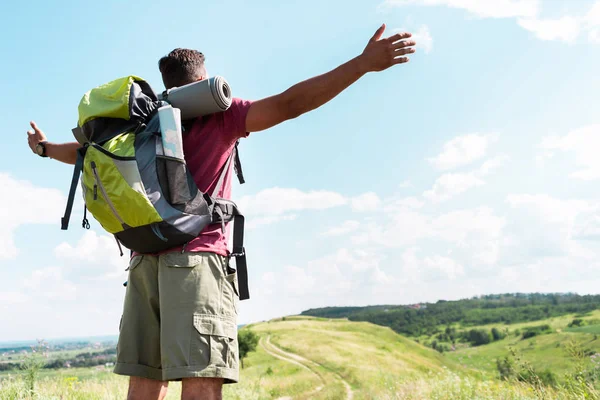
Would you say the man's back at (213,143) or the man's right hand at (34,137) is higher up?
the man's right hand at (34,137)

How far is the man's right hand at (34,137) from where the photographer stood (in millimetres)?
4730

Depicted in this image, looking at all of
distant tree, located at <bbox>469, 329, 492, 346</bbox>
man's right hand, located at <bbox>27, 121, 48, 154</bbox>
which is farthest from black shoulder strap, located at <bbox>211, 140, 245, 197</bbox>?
distant tree, located at <bbox>469, 329, 492, 346</bbox>

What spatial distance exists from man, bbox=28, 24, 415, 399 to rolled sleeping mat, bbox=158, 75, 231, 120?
0.39ft

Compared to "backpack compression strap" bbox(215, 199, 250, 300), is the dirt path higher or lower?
lower

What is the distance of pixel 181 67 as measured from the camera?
146 inches

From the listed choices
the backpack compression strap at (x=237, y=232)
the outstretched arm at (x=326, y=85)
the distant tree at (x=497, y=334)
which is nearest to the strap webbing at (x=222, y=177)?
the backpack compression strap at (x=237, y=232)

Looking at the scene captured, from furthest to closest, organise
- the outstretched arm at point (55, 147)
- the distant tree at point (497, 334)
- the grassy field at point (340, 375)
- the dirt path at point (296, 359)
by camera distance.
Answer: the distant tree at point (497, 334) → the dirt path at point (296, 359) → the grassy field at point (340, 375) → the outstretched arm at point (55, 147)

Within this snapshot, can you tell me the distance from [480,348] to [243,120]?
116342 millimetres

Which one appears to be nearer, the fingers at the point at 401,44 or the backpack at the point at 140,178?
the backpack at the point at 140,178

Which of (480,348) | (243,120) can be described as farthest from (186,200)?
(480,348)

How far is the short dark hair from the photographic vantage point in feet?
12.1

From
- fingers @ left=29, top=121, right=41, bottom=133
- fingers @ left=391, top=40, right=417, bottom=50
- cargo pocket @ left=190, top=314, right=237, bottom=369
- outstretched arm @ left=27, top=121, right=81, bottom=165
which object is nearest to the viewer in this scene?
cargo pocket @ left=190, top=314, right=237, bottom=369

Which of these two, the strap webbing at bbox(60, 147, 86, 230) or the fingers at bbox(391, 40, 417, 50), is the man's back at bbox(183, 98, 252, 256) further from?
the fingers at bbox(391, 40, 417, 50)

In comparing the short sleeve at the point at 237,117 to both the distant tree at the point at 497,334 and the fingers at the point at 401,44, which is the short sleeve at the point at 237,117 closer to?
the fingers at the point at 401,44
